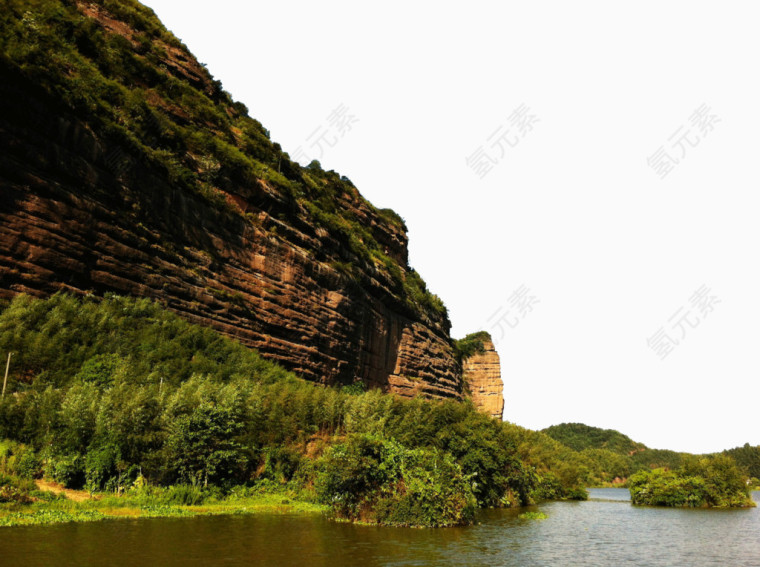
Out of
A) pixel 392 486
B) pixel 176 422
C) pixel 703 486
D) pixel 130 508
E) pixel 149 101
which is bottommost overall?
pixel 130 508

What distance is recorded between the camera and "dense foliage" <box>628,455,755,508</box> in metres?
43.5

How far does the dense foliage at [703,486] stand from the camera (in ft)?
143

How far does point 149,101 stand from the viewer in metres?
37.1

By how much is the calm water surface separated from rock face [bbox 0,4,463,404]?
14962 mm

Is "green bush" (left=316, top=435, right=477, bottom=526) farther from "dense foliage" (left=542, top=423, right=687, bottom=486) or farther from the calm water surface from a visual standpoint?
"dense foliage" (left=542, top=423, right=687, bottom=486)

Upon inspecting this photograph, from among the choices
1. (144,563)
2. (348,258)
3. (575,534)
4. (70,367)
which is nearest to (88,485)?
(70,367)

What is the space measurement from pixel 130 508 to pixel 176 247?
17.8 meters

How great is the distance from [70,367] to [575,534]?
74.4ft

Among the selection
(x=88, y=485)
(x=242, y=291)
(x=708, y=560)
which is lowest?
(x=708, y=560)

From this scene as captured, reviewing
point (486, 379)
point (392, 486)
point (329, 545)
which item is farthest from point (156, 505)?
point (486, 379)

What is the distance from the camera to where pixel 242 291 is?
1345 inches

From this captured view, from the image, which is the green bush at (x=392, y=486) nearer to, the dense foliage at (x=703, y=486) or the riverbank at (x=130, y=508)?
the riverbank at (x=130, y=508)

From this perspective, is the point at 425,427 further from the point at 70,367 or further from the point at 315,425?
the point at 70,367

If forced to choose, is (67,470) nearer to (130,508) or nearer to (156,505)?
(130,508)
